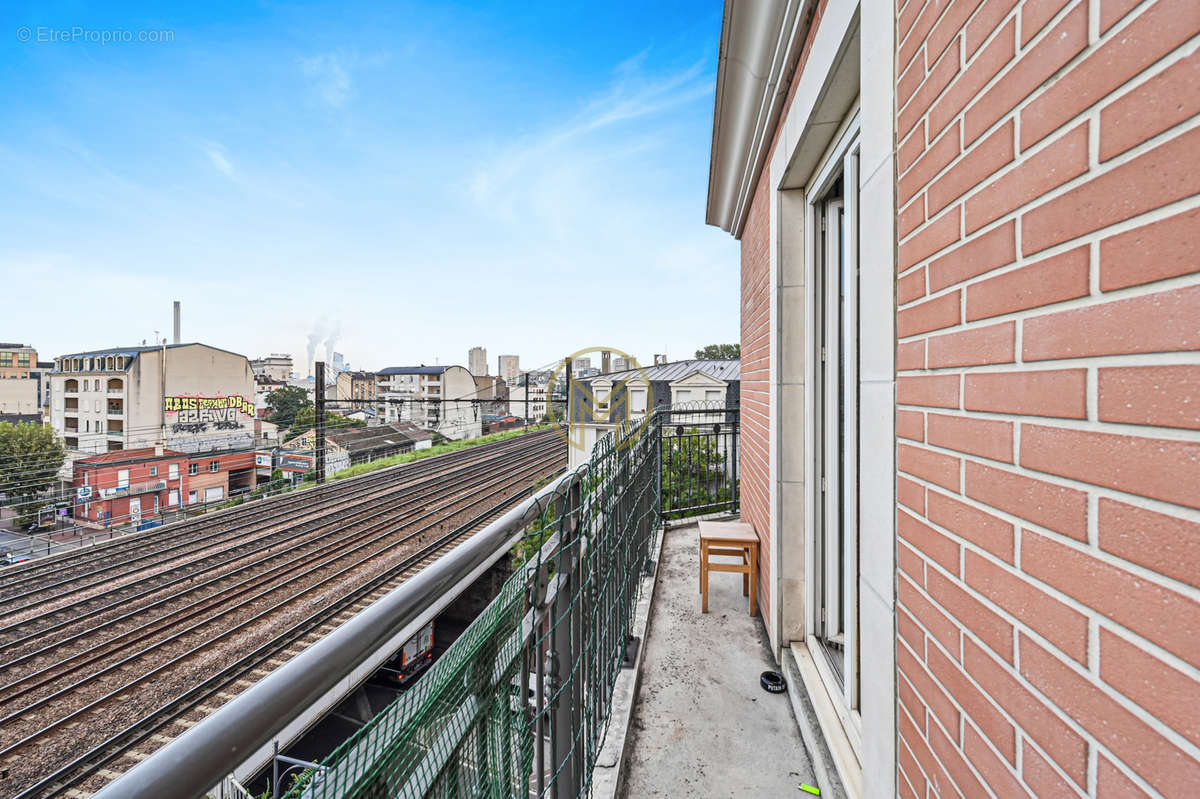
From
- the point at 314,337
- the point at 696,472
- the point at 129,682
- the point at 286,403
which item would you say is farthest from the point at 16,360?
the point at 696,472

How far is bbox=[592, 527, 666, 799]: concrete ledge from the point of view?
5.82ft

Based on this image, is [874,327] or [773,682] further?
[773,682]

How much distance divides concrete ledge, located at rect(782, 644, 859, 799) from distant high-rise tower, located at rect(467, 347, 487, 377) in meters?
47.5

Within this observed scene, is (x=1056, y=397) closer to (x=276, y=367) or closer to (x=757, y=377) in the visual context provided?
(x=757, y=377)

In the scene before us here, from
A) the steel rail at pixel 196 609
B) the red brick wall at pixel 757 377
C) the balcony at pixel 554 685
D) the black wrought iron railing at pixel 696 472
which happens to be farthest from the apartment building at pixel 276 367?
the balcony at pixel 554 685

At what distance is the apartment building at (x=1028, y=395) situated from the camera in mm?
474

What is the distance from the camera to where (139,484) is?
22.2 m

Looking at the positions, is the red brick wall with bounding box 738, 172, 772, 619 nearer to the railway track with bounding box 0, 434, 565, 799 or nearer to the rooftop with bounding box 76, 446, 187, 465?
the railway track with bounding box 0, 434, 565, 799

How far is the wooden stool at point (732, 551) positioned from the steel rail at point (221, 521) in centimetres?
1487

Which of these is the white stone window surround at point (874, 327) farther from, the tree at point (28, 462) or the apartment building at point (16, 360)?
the apartment building at point (16, 360)

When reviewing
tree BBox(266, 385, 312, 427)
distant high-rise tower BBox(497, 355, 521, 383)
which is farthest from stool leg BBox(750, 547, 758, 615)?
distant high-rise tower BBox(497, 355, 521, 383)

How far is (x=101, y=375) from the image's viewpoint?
973 inches

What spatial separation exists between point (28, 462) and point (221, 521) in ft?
56.4

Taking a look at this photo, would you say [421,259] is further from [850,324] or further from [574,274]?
[850,324]
